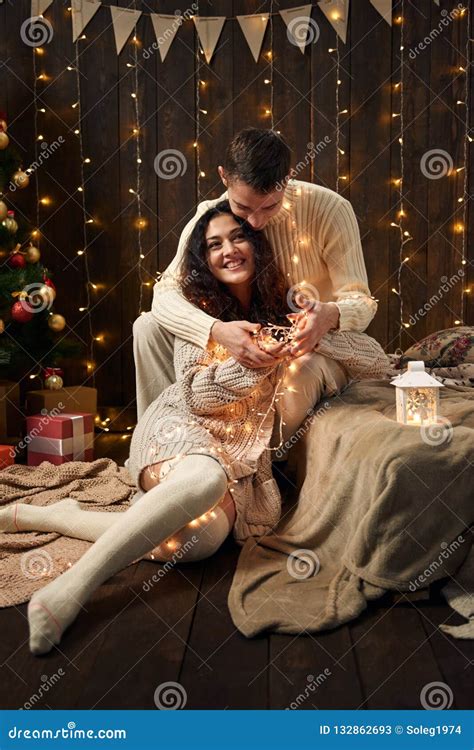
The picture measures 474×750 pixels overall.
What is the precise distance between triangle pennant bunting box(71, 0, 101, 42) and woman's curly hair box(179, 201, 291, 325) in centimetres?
202

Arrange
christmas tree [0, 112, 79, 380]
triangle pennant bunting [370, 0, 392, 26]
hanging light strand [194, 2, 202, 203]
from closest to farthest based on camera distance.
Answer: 1. christmas tree [0, 112, 79, 380]
2. triangle pennant bunting [370, 0, 392, 26]
3. hanging light strand [194, 2, 202, 203]

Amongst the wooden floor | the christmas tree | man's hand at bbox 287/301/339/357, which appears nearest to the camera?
the wooden floor

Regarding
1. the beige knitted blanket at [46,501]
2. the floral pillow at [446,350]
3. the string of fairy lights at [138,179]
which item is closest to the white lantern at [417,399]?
the beige knitted blanket at [46,501]

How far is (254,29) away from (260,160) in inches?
78.5

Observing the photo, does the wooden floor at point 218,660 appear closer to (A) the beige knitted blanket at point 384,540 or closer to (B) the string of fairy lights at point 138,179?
(A) the beige knitted blanket at point 384,540

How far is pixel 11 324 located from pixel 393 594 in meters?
2.09

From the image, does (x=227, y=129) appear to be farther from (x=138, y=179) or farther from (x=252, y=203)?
(x=252, y=203)

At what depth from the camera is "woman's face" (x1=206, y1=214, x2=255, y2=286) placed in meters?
1.86

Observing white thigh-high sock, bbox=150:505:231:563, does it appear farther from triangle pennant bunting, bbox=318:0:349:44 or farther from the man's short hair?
triangle pennant bunting, bbox=318:0:349:44

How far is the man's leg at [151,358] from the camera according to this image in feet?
6.64

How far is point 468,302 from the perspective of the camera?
3.39 meters

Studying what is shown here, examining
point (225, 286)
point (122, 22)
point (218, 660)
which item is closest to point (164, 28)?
point (122, 22)

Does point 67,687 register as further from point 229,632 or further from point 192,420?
point 192,420

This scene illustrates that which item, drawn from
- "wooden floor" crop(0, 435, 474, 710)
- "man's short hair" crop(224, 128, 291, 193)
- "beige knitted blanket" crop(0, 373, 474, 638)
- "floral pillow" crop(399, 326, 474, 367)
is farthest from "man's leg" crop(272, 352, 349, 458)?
"floral pillow" crop(399, 326, 474, 367)
